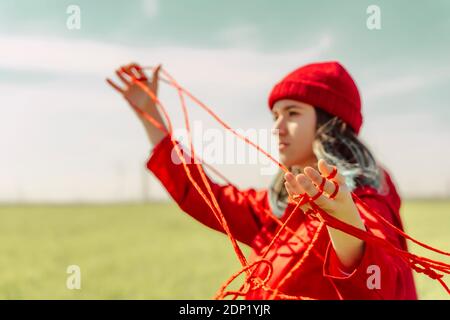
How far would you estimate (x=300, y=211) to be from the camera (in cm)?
159

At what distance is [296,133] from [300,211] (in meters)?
0.22

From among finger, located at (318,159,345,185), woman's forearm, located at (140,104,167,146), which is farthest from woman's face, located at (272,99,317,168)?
finger, located at (318,159,345,185)

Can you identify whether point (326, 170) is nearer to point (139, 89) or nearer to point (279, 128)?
point (279, 128)

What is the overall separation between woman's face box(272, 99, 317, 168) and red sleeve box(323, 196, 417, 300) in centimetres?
27

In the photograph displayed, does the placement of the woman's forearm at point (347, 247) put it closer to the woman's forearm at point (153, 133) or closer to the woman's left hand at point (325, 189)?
the woman's left hand at point (325, 189)

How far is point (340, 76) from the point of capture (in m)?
1.69

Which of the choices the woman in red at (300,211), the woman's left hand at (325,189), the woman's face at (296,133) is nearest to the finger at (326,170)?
the woman's left hand at (325,189)

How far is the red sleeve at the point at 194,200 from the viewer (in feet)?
5.89

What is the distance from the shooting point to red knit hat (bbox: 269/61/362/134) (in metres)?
1.64

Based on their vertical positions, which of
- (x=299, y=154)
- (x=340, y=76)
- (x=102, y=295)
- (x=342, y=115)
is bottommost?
(x=102, y=295)

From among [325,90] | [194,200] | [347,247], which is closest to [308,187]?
[347,247]
